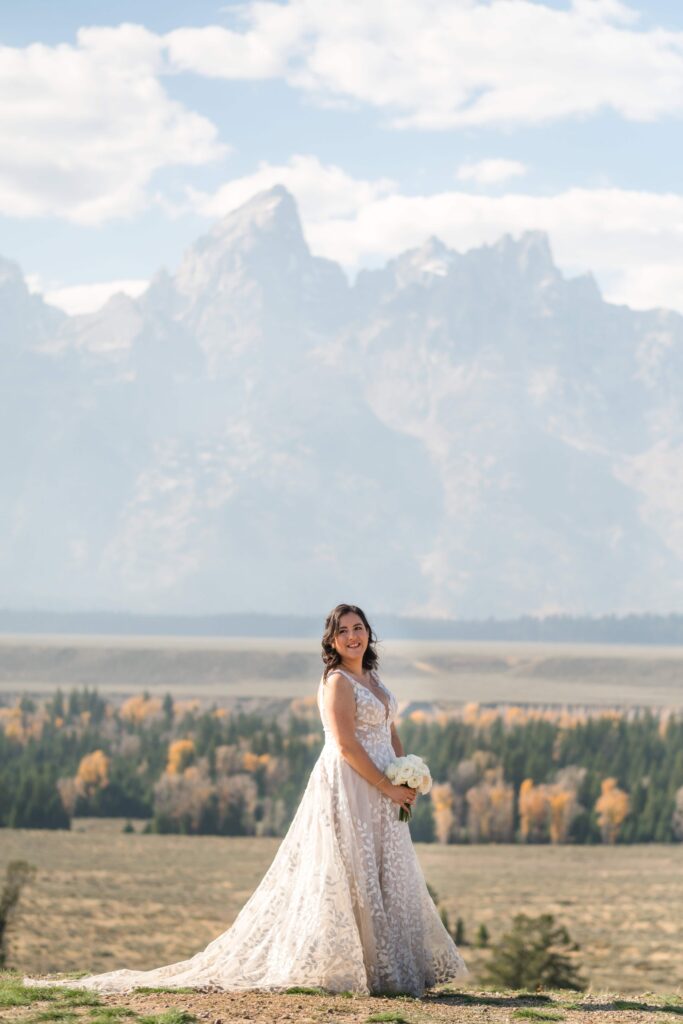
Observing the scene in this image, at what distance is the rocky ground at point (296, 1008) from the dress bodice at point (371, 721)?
1.87m

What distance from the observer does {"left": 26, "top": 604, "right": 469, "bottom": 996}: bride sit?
11570 millimetres

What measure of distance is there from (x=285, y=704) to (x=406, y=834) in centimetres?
18622

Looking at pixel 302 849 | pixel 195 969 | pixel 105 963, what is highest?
pixel 302 849

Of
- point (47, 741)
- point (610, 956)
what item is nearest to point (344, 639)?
point (610, 956)

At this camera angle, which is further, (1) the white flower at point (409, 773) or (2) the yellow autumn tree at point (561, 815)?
(2) the yellow autumn tree at point (561, 815)

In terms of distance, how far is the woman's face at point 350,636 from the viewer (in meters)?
11.8

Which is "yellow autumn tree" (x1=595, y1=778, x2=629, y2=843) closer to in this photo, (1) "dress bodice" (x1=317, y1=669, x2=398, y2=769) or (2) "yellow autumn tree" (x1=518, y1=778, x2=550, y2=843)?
(2) "yellow autumn tree" (x1=518, y1=778, x2=550, y2=843)

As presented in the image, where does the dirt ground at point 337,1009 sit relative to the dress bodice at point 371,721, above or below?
below

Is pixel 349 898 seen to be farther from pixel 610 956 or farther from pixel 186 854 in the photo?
pixel 186 854

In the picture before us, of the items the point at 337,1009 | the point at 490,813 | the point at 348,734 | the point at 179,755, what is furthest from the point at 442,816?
the point at 337,1009

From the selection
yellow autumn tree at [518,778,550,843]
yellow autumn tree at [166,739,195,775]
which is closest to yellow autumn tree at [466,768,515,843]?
yellow autumn tree at [518,778,550,843]

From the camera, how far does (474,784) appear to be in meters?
134

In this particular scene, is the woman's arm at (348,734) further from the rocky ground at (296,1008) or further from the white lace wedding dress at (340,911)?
the rocky ground at (296,1008)

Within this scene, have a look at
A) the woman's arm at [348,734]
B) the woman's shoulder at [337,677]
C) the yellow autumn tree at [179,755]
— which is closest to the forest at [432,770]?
the yellow autumn tree at [179,755]
